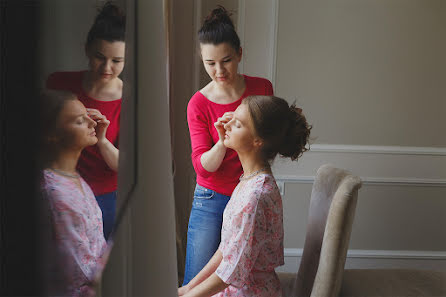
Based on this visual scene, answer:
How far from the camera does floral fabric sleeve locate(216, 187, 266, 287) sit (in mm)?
1202

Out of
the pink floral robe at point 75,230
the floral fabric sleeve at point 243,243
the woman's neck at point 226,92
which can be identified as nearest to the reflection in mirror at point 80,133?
the pink floral robe at point 75,230

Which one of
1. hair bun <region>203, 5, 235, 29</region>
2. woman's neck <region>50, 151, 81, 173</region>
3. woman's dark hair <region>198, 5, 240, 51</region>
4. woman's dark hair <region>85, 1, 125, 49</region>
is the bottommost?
woman's neck <region>50, 151, 81, 173</region>

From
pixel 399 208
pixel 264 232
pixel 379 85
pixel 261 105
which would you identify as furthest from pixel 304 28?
pixel 264 232

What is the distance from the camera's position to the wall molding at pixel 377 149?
2758 mm

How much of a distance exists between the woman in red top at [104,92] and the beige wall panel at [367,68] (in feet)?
8.23

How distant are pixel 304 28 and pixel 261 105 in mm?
1493

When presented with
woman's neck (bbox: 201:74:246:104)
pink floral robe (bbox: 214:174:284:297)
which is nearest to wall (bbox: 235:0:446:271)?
woman's neck (bbox: 201:74:246:104)

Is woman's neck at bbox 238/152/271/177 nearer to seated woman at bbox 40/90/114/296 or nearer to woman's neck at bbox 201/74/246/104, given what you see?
woman's neck at bbox 201/74/246/104

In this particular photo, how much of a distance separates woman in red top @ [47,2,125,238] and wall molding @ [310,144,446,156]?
2558 millimetres

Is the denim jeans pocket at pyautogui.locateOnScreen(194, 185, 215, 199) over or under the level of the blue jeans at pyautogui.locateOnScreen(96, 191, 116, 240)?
under

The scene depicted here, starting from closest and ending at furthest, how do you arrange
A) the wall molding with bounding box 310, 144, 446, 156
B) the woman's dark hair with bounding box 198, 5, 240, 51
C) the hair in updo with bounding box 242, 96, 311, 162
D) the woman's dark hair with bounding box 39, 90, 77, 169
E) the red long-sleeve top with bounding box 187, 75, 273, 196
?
the woman's dark hair with bounding box 39, 90, 77, 169
the hair in updo with bounding box 242, 96, 311, 162
the woman's dark hair with bounding box 198, 5, 240, 51
the red long-sleeve top with bounding box 187, 75, 273, 196
the wall molding with bounding box 310, 144, 446, 156

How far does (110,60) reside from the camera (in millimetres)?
254

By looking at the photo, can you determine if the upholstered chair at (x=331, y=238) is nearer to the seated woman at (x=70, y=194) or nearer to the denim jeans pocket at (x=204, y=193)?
the denim jeans pocket at (x=204, y=193)

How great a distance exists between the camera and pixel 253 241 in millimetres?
1241
